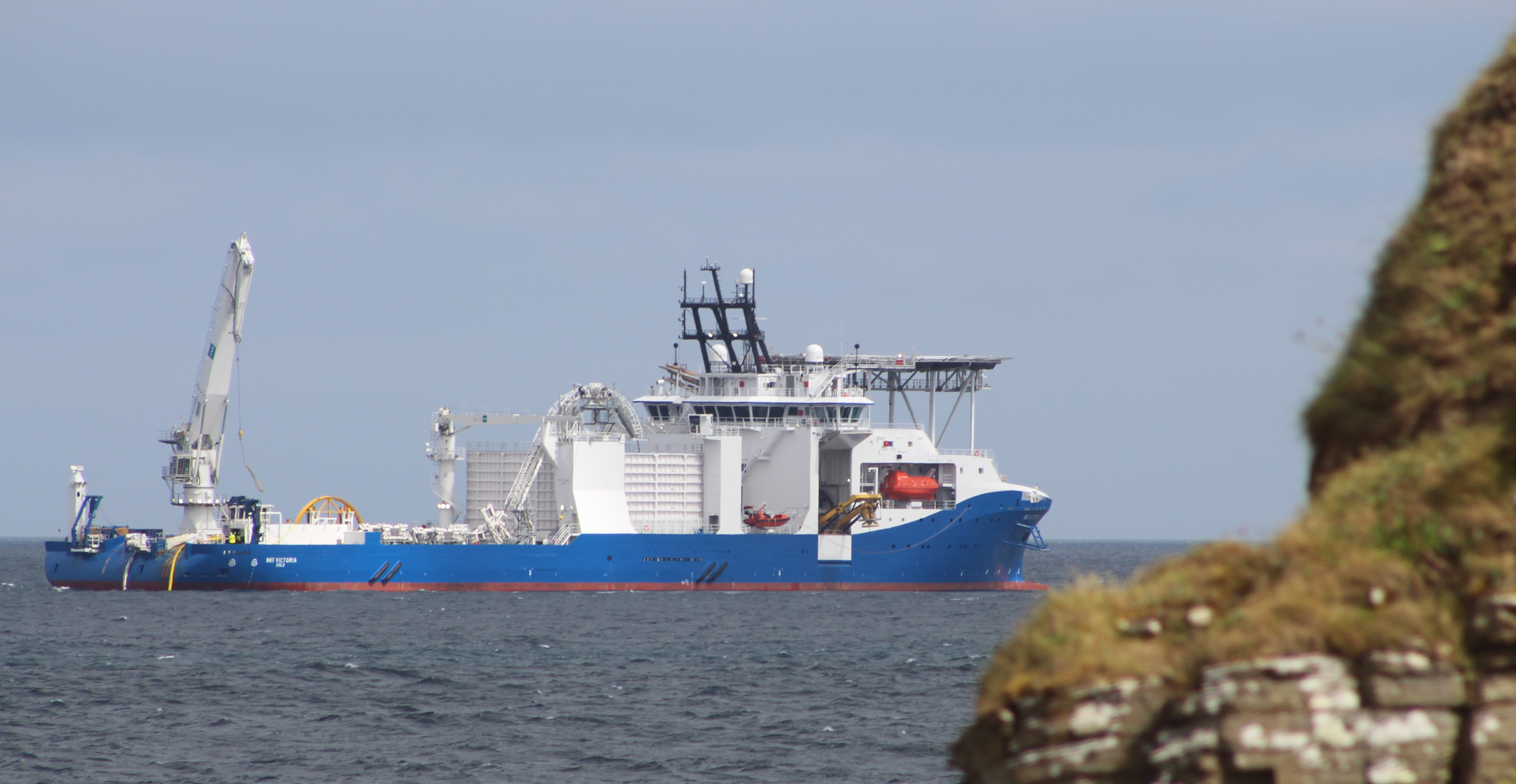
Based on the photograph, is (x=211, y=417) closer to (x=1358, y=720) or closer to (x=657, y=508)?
(x=657, y=508)

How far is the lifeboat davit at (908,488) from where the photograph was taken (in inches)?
2330

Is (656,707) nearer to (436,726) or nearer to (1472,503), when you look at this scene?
(436,726)

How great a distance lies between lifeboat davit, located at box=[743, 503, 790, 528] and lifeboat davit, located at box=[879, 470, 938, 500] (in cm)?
382

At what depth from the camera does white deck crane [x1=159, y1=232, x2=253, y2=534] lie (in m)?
57.7

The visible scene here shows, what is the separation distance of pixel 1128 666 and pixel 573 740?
18319 mm

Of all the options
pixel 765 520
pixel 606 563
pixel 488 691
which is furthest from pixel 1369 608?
pixel 765 520

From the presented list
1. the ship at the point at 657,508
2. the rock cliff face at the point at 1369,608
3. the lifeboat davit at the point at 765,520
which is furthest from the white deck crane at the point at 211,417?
the rock cliff face at the point at 1369,608

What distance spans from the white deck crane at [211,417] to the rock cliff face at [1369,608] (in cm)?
5486

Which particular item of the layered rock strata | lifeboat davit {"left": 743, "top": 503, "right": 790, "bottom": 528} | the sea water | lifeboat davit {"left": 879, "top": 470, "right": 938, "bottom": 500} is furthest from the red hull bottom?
the layered rock strata

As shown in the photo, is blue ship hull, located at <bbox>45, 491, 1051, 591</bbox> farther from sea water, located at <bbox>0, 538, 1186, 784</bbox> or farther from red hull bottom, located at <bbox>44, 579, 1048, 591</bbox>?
sea water, located at <bbox>0, 538, 1186, 784</bbox>

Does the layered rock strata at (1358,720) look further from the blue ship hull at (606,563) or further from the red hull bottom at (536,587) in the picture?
the red hull bottom at (536,587)

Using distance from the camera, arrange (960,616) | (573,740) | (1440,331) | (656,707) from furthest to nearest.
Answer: (960,616) < (656,707) < (573,740) < (1440,331)

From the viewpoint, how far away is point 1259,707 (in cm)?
585

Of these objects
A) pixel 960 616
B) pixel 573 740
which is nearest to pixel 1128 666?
pixel 573 740
